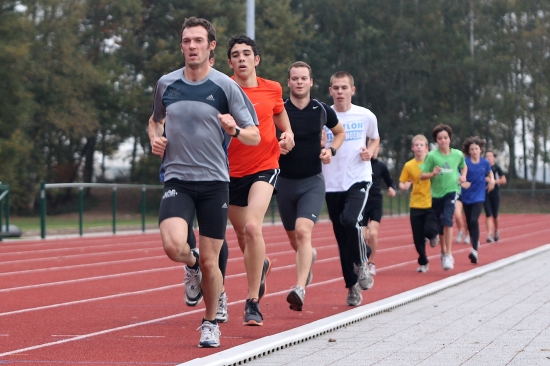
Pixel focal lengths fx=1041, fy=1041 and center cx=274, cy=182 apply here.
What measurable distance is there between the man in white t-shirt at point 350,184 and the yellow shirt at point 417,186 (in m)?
4.04

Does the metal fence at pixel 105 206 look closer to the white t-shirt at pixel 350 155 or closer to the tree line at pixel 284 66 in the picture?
the tree line at pixel 284 66

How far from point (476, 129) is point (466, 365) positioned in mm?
57608

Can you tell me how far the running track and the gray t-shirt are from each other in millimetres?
1189

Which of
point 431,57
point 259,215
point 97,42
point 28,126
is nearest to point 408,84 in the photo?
point 431,57

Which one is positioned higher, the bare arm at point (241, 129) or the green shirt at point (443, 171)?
the bare arm at point (241, 129)

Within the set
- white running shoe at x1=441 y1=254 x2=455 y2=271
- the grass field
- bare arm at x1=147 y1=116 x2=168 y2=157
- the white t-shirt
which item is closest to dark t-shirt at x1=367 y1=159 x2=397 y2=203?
white running shoe at x1=441 y1=254 x2=455 y2=271

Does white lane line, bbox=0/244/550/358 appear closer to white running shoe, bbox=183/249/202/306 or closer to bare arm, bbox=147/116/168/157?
white running shoe, bbox=183/249/202/306

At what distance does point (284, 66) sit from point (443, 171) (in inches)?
1547

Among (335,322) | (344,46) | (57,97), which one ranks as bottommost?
(335,322)

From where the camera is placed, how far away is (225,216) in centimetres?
700

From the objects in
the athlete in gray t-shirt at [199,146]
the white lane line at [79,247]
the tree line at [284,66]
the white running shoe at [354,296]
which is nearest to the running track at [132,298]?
the white lane line at [79,247]

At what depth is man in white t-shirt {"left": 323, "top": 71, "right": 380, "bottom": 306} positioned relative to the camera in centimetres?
972

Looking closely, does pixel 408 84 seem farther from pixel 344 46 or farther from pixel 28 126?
pixel 28 126

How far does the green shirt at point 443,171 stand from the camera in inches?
553
